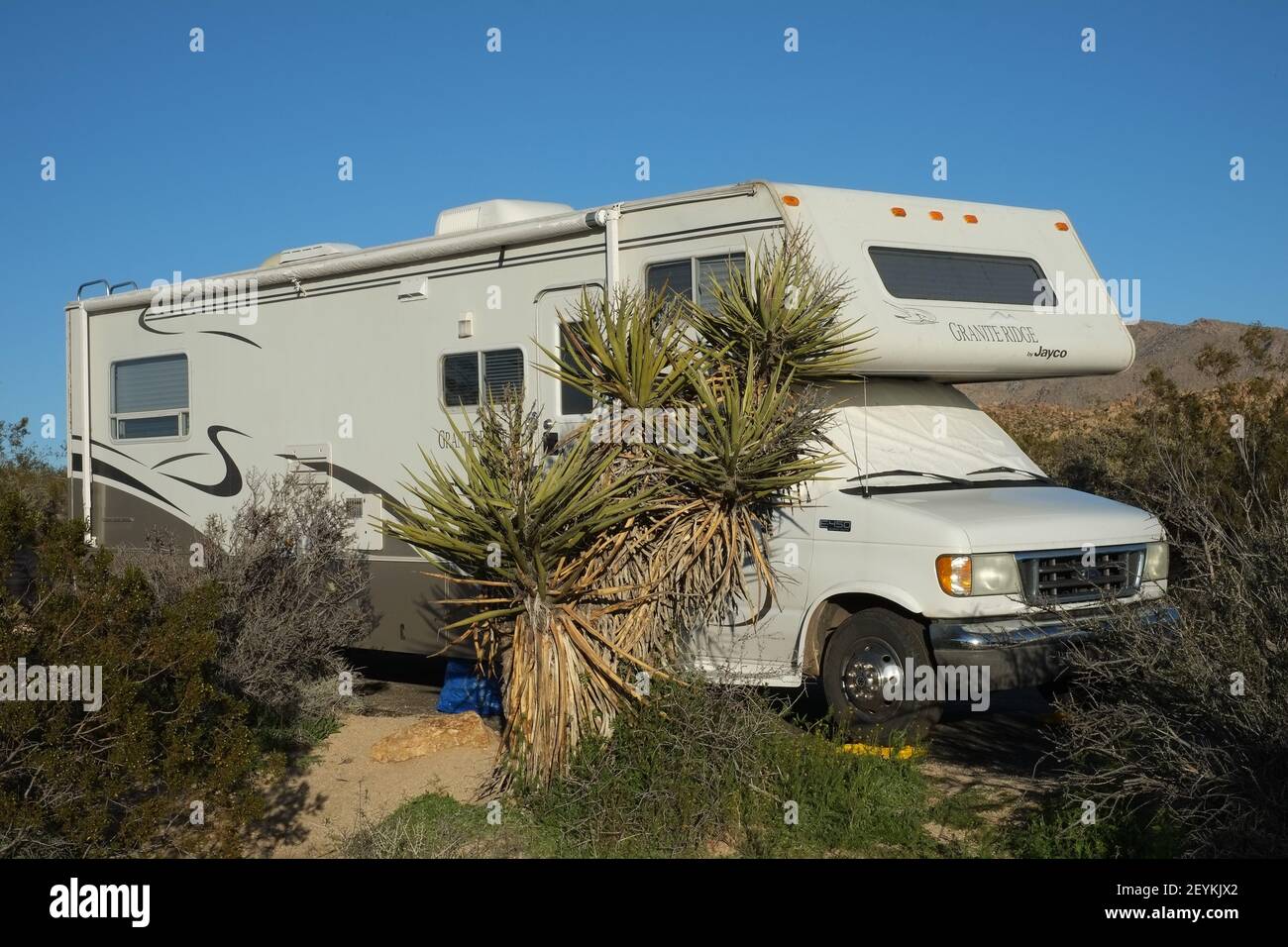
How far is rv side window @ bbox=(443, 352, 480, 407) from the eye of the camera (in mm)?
9172

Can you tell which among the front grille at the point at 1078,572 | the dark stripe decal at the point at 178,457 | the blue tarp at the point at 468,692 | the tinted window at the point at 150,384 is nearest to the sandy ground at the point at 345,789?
the blue tarp at the point at 468,692

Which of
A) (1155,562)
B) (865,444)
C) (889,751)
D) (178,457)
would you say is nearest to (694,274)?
(865,444)

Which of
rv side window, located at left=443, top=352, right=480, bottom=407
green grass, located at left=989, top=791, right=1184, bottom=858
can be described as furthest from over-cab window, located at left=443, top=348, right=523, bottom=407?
green grass, located at left=989, top=791, right=1184, bottom=858

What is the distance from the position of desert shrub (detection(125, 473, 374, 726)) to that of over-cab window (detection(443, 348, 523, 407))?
1.28 m

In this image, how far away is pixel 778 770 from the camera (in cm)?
630

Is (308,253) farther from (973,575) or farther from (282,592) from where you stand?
(973,575)

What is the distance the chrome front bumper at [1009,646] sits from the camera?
6.90 m

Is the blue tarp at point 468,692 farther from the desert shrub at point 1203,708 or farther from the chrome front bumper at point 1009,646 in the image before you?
the desert shrub at point 1203,708

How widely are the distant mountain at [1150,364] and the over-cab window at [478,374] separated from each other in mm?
40703

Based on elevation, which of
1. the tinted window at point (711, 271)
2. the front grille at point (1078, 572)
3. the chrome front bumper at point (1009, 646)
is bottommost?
the chrome front bumper at point (1009, 646)

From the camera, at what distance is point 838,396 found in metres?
8.18

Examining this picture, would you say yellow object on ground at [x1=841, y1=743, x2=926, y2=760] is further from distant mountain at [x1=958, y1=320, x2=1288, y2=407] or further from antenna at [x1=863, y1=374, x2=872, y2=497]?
distant mountain at [x1=958, y1=320, x2=1288, y2=407]

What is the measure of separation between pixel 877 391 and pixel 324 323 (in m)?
4.45
